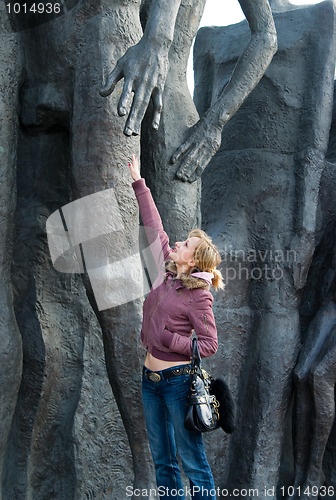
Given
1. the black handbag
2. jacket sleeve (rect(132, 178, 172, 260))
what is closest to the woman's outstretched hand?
jacket sleeve (rect(132, 178, 172, 260))

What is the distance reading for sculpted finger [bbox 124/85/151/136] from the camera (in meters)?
2.52

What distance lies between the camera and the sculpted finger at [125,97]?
248 cm

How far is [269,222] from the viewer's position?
3695mm

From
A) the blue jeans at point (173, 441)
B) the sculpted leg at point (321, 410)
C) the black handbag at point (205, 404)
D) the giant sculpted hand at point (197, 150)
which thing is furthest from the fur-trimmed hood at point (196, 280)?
the sculpted leg at point (321, 410)

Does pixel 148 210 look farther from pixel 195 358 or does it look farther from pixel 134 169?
pixel 195 358

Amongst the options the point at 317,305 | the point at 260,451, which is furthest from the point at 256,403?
the point at 317,305

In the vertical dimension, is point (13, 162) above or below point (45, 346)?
above

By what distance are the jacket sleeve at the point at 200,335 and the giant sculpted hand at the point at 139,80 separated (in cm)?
62

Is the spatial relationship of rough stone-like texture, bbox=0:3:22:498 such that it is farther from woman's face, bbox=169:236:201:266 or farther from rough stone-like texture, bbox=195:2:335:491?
rough stone-like texture, bbox=195:2:335:491

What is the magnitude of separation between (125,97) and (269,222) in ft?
4.57

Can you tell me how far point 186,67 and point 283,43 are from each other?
2.50 ft

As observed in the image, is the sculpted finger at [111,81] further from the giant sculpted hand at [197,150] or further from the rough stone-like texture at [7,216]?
the giant sculpted hand at [197,150]

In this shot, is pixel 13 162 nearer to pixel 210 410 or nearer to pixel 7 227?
pixel 7 227

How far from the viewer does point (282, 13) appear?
161 inches
